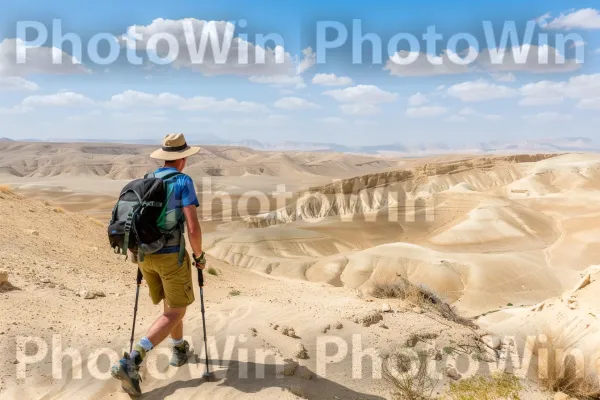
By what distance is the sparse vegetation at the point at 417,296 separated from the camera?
342 inches

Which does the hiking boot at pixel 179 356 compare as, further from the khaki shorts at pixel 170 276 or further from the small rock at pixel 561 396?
the small rock at pixel 561 396

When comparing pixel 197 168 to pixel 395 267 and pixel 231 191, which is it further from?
→ pixel 395 267

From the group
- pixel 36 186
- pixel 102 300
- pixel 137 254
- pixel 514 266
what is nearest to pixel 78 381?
pixel 137 254

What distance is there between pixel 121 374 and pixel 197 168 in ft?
517

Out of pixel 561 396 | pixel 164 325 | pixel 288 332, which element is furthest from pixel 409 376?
pixel 164 325

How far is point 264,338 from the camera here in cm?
589

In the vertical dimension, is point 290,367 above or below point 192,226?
below

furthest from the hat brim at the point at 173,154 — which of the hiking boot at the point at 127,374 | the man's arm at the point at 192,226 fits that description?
the hiking boot at the point at 127,374

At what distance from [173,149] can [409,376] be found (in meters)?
3.65

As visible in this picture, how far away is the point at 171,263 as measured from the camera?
169 inches

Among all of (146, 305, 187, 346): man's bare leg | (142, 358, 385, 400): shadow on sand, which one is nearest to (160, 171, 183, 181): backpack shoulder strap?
(146, 305, 187, 346): man's bare leg

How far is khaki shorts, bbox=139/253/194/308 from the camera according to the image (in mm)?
4289

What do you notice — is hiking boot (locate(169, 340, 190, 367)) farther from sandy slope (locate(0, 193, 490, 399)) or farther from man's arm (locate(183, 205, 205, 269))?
man's arm (locate(183, 205, 205, 269))

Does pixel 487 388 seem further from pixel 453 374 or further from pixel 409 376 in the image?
pixel 409 376
